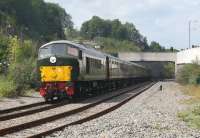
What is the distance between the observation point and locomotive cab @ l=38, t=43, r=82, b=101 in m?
28.2

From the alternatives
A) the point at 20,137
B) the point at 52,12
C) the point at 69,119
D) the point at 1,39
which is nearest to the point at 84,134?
the point at 20,137

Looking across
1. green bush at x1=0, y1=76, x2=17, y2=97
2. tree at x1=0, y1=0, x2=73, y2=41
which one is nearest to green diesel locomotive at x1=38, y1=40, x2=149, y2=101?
green bush at x1=0, y1=76, x2=17, y2=97

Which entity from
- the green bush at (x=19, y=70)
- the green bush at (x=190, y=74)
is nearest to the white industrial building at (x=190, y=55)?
the green bush at (x=190, y=74)

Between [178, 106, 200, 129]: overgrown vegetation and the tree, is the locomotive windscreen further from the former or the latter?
the tree

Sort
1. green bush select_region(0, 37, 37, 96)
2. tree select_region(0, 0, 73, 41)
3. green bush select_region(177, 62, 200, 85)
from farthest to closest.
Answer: tree select_region(0, 0, 73, 41) → green bush select_region(177, 62, 200, 85) → green bush select_region(0, 37, 37, 96)

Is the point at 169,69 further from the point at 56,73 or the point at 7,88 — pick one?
the point at 56,73

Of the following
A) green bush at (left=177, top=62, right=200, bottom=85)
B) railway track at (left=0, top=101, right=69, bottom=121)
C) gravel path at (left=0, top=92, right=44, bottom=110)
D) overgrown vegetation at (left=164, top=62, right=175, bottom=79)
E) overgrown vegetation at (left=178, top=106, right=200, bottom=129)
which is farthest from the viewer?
overgrown vegetation at (left=164, top=62, right=175, bottom=79)

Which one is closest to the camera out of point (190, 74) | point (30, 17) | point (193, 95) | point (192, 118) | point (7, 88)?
point (192, 118)

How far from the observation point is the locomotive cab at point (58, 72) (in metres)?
28.2

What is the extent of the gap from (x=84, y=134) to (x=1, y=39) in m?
35.8

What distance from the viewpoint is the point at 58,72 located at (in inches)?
1115

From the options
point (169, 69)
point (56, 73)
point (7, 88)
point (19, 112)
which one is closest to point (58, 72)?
point (56, 73)

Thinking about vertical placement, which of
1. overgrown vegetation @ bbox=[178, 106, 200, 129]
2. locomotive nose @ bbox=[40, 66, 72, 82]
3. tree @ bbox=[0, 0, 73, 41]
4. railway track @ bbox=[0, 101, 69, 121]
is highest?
tree @ bbox=[0, 0, 73, 41]

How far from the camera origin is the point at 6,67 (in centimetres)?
4278
